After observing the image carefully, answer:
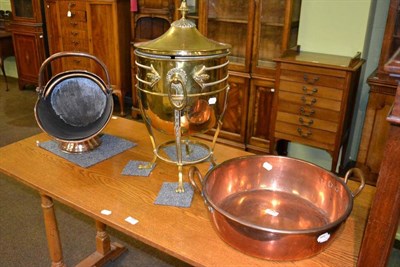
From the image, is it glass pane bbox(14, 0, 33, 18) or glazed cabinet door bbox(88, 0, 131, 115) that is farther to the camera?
glass pane bbox(14, 0, 33, 18)

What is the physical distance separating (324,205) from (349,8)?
1.87m

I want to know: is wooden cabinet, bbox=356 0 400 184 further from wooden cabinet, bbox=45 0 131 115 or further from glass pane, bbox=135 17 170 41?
wooden cabinet, bbox=45 0 131 115

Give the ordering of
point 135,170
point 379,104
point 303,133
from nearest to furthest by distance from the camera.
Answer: point 135,170 → point 379,104 → point 303,133

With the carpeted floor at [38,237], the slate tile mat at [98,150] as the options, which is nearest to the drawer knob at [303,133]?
the carpeted floor at [38,237]

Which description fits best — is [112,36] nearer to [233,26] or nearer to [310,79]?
[233,26]

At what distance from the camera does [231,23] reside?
3127 millimetres

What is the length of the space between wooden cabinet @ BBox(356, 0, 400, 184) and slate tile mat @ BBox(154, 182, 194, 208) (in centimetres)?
148

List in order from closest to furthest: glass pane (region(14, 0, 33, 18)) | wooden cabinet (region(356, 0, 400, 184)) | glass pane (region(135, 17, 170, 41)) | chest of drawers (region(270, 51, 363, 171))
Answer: wooden cabinet (region(356, 0, 400, 184))
chest of drawers (region(270, 51, 363, 171))
glass pane (region(135, 17, 170, 41))
glass pane (region(14, 0, 33, 18))

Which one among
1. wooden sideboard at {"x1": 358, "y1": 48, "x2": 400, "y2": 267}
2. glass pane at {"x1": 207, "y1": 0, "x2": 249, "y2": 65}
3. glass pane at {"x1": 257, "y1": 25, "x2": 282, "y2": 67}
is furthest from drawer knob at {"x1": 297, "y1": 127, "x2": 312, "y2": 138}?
wooden sideboard at {"x1": 358, "y1": 48, "x2": 400, "y2": 267}

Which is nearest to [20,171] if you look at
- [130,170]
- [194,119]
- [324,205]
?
[130,170]

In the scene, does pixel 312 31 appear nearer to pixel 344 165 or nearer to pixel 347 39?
pixel 347 39

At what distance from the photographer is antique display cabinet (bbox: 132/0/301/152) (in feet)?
9.23

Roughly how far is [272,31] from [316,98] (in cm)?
70

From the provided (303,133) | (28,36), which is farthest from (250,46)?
(28,36)
